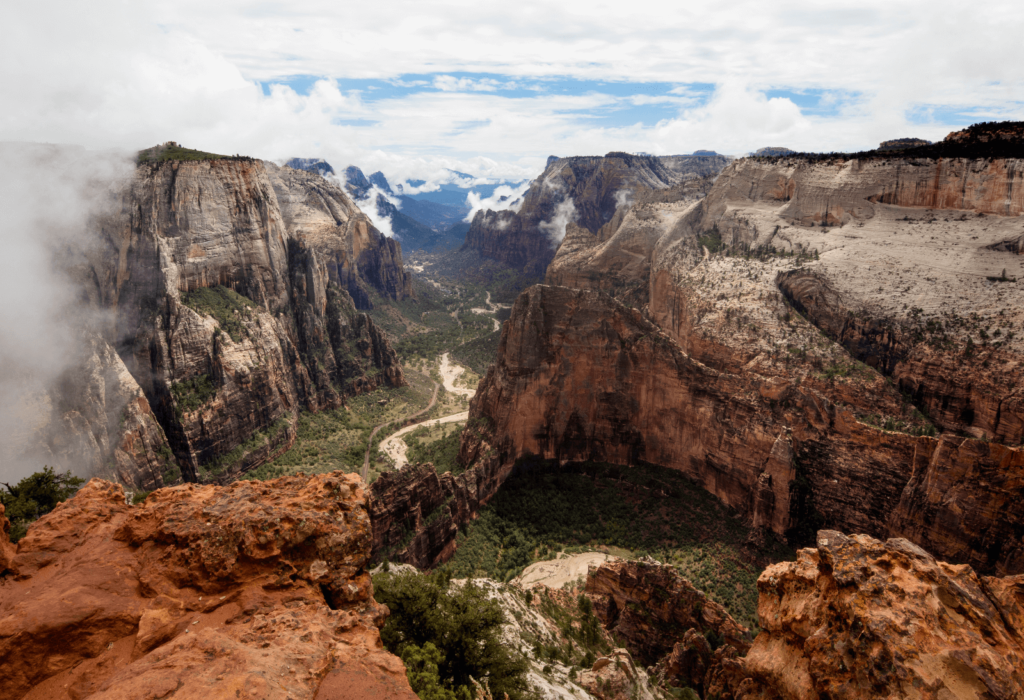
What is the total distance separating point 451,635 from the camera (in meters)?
23.5

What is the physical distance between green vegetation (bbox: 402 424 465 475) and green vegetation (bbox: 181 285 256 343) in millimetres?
27465

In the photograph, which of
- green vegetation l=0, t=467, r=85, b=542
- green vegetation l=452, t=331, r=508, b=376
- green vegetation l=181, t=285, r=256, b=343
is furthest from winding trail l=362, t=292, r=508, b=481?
green vegetation l=0, t=467, r=85, b=542

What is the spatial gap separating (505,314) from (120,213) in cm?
10565

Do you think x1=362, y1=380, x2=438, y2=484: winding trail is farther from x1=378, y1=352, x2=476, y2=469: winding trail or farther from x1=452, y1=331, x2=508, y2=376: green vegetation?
x1=452, y1=331, x2=508, y2=376: green vegetation

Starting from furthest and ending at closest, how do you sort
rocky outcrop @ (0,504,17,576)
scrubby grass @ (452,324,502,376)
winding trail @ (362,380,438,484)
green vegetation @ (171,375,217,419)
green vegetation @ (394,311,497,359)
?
1. green vegetation @ (394,311,497,359)
2. scrubby grass @ (452,324,502,376)
3. winding trail @ (362,380,438,484)
4. green vegetation @ (171,375,217,419)
5. rocky outcrop @ (0,504,17,576)

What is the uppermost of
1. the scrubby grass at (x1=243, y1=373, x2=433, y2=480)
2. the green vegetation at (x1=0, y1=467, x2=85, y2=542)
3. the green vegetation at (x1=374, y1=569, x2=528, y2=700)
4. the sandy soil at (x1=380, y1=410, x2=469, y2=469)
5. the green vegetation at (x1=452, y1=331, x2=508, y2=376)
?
the green vegetation at (x1=0, y1=467, x2=85, y2=542)

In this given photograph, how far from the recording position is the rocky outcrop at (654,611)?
34406 millimetres

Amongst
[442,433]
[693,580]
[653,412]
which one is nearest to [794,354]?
[653,412]

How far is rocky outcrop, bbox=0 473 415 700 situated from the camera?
12.1m

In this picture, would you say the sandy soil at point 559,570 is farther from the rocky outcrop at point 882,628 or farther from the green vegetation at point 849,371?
the green vegetation at point 849,371

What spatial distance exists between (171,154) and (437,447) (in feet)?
185

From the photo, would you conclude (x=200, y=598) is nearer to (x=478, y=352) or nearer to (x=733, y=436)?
(x=733, y=436)

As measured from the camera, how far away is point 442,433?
3100 inches

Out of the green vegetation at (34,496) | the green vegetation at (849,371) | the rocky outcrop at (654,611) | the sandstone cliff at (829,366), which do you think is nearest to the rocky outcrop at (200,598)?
the green vegetation at (34,496)
